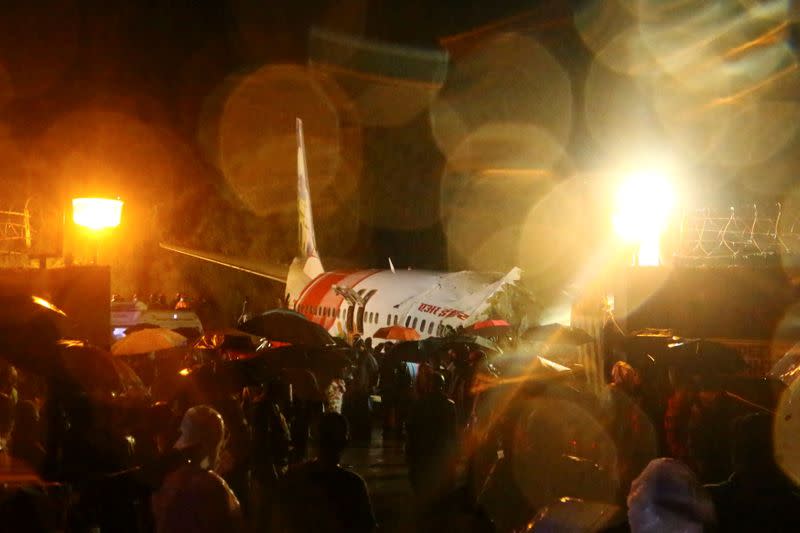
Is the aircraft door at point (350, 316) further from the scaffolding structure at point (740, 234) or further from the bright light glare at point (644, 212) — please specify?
the scaffolding structure at point (740, 234)

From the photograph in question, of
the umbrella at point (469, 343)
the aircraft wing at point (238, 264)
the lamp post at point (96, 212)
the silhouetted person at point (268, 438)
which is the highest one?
the lamp post at point (96, 212)

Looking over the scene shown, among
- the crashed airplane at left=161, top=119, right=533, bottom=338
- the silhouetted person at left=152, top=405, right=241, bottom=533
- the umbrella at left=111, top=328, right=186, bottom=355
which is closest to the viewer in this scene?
the silhouetted person at left=152, top=405, right=241, bottom=533

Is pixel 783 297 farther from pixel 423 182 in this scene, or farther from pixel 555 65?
pixel 423 182

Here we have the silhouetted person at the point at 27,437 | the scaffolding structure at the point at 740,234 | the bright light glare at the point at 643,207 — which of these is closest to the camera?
the silhouetted person at the point at 27,437

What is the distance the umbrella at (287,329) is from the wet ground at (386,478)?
2.06m

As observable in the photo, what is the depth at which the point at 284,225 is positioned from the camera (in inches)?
1980

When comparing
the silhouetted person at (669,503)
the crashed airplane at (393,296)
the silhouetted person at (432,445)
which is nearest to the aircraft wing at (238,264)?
the crashed airplane at (393,296)

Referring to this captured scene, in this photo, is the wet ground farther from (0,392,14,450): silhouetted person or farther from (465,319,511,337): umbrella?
(0,392,14,450): silhouetted person

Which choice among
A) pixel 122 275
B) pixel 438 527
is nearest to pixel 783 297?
pixel 438 527

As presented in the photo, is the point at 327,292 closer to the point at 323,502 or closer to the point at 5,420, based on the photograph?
the point at 5,420

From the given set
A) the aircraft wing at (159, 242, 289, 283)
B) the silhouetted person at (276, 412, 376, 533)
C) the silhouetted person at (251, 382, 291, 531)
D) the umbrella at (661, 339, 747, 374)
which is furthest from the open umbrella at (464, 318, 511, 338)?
the aircraft wing at (159, 242, 289, 283)

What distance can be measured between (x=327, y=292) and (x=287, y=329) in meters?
16.9

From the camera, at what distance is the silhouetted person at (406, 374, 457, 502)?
7848mm

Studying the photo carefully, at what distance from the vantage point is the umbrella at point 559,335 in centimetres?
1345
